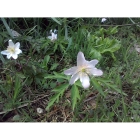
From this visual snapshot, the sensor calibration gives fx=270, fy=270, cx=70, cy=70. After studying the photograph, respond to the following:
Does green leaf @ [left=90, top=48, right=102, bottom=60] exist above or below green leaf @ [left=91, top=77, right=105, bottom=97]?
above

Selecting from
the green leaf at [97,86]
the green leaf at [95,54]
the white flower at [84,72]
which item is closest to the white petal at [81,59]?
the white flower at [84,72]

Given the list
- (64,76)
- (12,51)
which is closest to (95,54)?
(64,76)

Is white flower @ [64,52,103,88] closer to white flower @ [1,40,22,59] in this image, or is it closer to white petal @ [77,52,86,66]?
white petal @ [77,52,86,66]

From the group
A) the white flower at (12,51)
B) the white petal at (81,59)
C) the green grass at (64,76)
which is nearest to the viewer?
the white petal at (81,59)

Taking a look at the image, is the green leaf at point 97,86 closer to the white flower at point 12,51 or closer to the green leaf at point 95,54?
the green leaf at point 95,54

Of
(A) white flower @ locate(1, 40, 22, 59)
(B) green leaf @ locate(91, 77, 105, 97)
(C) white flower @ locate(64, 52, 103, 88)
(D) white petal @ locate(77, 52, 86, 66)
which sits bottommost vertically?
(B) green leaf @ locate(91, 77, 105, 97)

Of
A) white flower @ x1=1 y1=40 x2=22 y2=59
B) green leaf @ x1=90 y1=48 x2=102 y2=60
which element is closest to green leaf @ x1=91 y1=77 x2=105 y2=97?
green leaf @ x1=90 y1=48 x2=102 y2=60

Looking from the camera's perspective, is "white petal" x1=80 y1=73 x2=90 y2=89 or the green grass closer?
"white petal" x1=80 y1=73 x2=90 y2=89

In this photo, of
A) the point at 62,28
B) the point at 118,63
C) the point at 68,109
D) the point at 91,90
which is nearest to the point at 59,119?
the point at 68,109
